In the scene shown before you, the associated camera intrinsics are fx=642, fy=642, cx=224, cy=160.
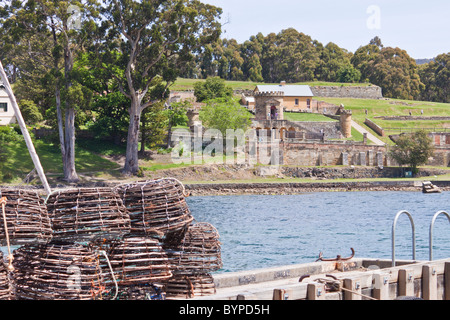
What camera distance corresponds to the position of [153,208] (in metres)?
10.1

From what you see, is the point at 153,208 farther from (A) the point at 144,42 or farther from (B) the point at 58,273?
(A) the point at 144,42

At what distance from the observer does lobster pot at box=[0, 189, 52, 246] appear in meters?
8.91

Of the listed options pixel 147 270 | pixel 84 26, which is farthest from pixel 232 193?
pixel 147 270

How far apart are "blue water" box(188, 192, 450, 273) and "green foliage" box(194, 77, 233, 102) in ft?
124

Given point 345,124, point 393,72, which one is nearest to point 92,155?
point 345,124

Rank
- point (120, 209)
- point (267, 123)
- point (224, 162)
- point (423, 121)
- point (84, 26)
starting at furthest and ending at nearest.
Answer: point (423, 121), point (267, 123), point (224, 162), point (84, 26), point (120, 209)

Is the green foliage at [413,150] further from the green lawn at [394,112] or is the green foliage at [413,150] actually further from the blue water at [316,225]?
the green lawn at [394,112]

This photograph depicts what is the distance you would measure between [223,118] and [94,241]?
60465 millimetres

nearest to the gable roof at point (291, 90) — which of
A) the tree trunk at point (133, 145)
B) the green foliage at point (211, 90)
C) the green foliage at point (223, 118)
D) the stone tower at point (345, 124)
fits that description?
the green foliage at point (211, 90)

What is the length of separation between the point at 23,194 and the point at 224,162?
181 ft

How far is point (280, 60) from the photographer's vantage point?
142 meters
